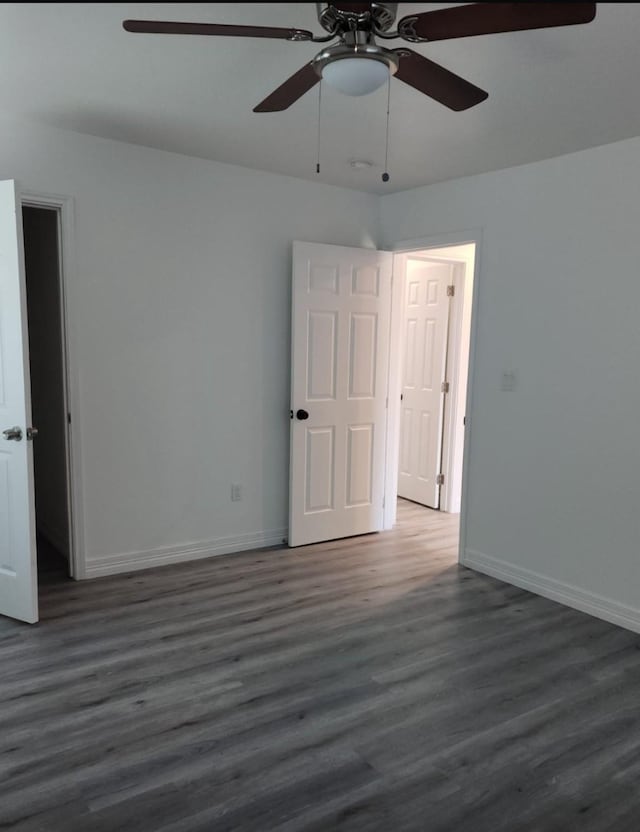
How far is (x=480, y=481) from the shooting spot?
3.95 meters

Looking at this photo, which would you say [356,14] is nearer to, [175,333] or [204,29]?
[204,29]

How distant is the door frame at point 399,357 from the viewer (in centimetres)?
392

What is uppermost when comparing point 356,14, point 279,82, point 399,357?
point 279,82

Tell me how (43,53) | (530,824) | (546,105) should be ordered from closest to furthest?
1. (530,824)
2. (43,53)
3. (546,105)

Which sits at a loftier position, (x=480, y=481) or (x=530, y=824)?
(x=480, y=481)

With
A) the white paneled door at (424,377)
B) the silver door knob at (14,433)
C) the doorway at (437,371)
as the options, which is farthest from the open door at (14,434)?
the white paneled door at (424,377)

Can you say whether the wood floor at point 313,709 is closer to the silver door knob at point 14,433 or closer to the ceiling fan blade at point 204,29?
the silver door knob at point 14,433

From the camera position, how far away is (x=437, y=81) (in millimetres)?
1889

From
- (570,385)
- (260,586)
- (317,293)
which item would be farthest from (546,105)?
(260,586)

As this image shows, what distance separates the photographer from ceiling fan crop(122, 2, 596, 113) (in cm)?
150

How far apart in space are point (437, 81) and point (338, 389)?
2.61 m

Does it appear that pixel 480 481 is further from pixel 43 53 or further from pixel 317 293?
pixel 43 53

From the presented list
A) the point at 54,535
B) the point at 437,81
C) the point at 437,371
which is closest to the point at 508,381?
the point at 437,371

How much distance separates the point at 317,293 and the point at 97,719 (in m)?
2.83
